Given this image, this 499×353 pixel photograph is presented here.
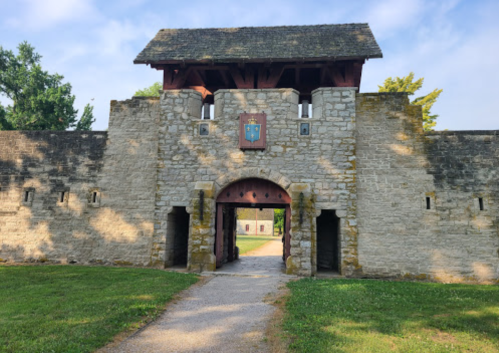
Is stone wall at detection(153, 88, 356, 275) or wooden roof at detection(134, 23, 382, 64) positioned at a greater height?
wooden roof at detection(134, 23, 382, 64)

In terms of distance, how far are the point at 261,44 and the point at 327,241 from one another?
7.25 m

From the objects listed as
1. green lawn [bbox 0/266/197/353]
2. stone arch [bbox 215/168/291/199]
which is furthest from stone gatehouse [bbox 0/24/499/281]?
green lawn [bbox 0/266/197/353]

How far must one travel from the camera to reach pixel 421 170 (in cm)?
1052

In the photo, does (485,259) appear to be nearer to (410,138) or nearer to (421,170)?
(421,170)

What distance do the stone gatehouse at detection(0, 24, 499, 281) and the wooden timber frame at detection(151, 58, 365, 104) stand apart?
2.0 inches

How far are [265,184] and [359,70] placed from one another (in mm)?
5518

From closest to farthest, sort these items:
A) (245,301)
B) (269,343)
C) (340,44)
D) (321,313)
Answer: (269,343) → (321,313) → (245,301) → (340,44)

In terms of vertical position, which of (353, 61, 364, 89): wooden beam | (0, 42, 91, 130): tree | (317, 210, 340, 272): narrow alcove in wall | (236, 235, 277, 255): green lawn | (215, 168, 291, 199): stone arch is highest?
(0, 42, 91, 130): tree

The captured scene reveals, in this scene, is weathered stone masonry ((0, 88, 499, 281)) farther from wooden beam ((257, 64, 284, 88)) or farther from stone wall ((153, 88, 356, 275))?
wooden beam ((257, 64, 284, 88))

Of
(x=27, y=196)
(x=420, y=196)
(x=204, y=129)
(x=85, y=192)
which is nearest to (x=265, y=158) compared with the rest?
(x=204, y=129)

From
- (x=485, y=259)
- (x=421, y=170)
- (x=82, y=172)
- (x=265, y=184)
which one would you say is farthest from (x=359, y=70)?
(x=82, y=172)

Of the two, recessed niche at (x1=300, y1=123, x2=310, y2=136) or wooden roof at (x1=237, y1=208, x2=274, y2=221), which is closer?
recessed niche at (x1=300, y1=123, x2=310, y2=136)

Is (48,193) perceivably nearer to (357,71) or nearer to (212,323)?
(212,323)

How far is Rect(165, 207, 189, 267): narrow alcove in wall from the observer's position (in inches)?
431
